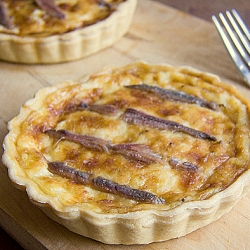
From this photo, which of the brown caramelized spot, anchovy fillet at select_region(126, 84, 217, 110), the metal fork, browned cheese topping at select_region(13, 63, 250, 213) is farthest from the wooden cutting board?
anchovy fillet at select_region(126, 84, 217, 110)

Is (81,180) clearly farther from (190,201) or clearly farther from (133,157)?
(190,201)

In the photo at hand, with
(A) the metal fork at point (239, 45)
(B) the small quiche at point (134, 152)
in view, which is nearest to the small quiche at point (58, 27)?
(B) the small quiche at point (134, 152)

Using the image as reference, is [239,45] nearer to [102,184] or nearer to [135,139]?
[135,139]

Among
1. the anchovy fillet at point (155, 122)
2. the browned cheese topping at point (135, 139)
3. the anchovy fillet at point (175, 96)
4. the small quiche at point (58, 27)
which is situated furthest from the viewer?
the small quiche at point (58, 27)

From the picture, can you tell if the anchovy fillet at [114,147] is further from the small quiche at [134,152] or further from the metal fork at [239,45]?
the metal fork at [239,45]

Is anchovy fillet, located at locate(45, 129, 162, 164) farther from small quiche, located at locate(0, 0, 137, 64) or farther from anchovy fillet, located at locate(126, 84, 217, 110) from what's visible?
small quiche, located at locate(0, 0, 137, 64)

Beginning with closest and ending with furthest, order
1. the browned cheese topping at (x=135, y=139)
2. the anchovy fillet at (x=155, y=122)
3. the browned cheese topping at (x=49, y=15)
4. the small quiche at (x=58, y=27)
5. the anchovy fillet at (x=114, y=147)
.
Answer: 1. the browned cheese topping at (x=135, y=139)
2. the anchovy fillet at (x=114, y=147)
3. the anchovy fillet at (x=155, y=122)
4. the small quiche at (x=58, y=27)
5. the browned cheese topping at (x=49, y=15)
